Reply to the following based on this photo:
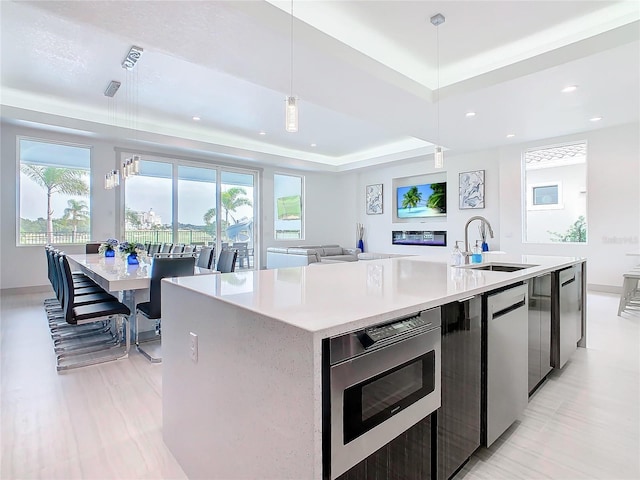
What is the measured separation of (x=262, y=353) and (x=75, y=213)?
685cm

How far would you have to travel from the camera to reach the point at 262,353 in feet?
3.39

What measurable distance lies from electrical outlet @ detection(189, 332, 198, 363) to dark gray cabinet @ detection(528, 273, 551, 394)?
1.88 meters

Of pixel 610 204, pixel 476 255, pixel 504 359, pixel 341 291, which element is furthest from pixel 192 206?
pixel 610 204

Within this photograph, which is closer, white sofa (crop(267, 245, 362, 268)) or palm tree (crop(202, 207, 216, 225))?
white sofa (crop(267, 245, 362, 268))

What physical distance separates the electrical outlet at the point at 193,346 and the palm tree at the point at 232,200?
7153 millimetres

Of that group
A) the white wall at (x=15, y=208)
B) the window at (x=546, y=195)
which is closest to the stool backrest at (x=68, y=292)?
the white wall at (x=15, y=208)

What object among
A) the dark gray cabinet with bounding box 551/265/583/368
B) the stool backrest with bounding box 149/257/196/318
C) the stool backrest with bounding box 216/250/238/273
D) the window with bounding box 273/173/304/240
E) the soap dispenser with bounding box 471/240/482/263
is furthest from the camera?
the window with bounding box 273/173/304/240

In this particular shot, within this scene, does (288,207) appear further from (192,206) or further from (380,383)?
(380,383)

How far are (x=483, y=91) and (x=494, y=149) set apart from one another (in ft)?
11.2

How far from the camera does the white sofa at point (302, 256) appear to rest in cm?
708

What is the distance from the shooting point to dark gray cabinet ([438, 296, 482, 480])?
1.34 m

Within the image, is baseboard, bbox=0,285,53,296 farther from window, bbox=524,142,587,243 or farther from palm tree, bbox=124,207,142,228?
window, bbox=524,142,587,243

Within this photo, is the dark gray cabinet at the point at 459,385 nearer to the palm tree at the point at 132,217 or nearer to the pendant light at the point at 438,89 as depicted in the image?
the pendant light at the point at 438,89

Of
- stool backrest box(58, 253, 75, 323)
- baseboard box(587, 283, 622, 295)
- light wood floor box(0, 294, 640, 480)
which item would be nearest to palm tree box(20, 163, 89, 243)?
light wood floor box(0, 294, 640, 480)
